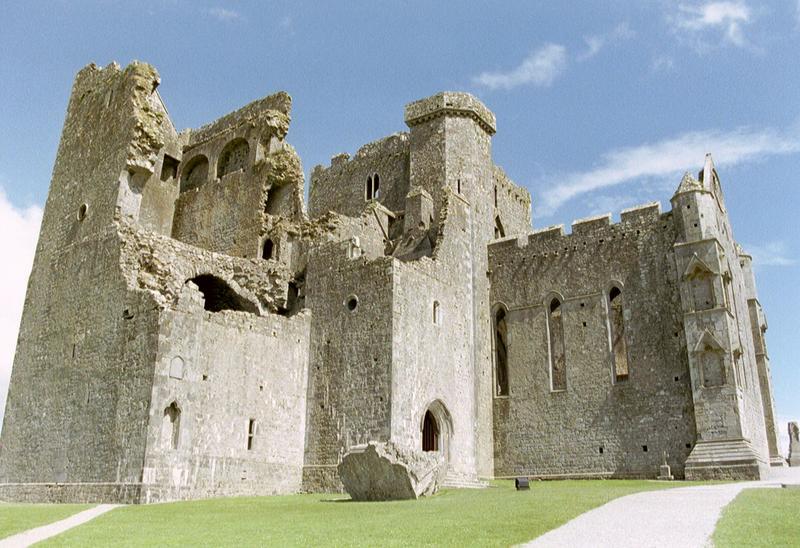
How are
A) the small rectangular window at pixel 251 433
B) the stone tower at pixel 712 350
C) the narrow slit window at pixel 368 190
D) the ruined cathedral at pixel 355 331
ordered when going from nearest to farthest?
the ruined cathedral at pixel 355 331, the small rectangular window at pixel 251 433, the stone tower at pixel 712 350, the narrow slit window at pixel 368 190

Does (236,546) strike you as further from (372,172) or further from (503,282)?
(372,172)

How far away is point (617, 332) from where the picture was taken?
3097 cm

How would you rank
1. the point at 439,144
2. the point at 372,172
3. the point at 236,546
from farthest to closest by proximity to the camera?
the point at 372,172 < the point at 439,144 < the point at 236,546

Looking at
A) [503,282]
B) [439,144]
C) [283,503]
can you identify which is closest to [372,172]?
[439,144]

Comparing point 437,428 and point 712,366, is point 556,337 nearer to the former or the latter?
point 712,366

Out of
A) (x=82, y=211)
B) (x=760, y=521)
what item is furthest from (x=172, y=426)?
(x=760, y=521)

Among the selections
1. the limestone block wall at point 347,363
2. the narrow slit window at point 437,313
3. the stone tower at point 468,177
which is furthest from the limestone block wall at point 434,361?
the stone tower at point 468,177

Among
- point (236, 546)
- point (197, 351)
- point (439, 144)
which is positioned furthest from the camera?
point (439, 144)

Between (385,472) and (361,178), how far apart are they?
1958 centimetres

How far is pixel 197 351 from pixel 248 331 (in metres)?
2.16

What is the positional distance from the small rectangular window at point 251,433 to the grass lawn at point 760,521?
13538 millimetres

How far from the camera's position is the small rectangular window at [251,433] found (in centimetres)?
2243

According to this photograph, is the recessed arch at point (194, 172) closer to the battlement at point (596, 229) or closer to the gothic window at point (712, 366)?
the battlement at point (596, 229)

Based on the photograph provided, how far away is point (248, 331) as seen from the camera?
23.3 metres
